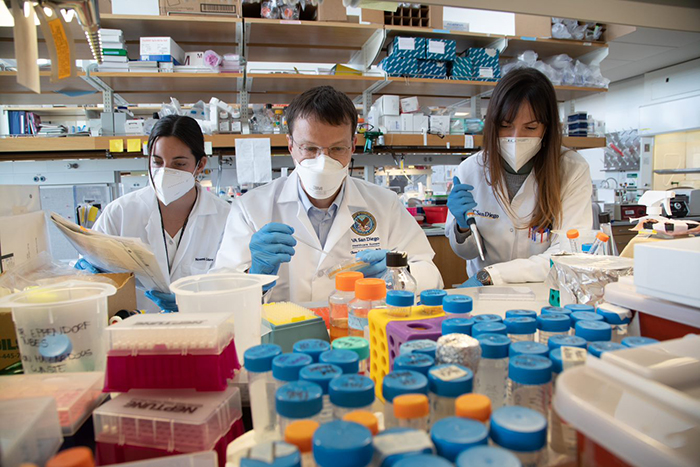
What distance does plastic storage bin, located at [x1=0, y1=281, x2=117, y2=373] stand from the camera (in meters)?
0.73

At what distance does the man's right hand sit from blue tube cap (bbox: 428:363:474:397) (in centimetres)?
92

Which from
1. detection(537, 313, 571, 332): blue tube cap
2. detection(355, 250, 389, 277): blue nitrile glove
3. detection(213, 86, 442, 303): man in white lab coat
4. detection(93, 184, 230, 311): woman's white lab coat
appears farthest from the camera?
detection(93, 184, 230, 311): woman's white lab coat

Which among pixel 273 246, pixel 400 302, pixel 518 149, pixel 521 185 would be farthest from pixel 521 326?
pixel 521 185

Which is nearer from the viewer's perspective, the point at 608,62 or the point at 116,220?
the point at 116,220

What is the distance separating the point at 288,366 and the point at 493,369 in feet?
0.99

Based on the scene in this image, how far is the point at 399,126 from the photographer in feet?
10.9

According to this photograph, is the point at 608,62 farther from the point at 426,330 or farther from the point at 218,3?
the point at 426,330

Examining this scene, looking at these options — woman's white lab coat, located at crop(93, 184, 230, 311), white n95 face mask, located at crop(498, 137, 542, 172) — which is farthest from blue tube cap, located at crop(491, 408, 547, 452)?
woman's white lab coat, located at crop(93, 184, 230, 311)

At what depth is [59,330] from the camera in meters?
0.74

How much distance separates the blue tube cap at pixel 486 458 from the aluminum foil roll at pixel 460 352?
173 millimetres

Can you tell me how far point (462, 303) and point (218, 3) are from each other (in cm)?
293

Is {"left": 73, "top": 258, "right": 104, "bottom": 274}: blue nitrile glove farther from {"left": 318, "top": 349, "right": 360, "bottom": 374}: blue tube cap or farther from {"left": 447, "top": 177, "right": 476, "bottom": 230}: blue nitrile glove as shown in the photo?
{"left": 447, "top": 177, "right": 476, "bottom": 230}: blue nitrile glove

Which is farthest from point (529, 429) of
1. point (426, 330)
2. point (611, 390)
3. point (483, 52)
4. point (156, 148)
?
point (483, 52)

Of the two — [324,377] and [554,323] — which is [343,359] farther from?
[554,323]
